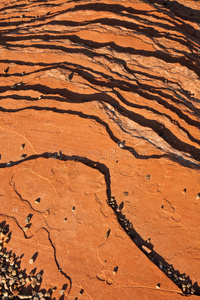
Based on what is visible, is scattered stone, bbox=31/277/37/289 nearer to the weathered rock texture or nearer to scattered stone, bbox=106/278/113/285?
the weathered rock texture

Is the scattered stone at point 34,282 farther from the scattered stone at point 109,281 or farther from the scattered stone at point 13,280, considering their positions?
the scattered stone at point 109,281

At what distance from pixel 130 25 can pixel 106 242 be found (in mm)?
4827

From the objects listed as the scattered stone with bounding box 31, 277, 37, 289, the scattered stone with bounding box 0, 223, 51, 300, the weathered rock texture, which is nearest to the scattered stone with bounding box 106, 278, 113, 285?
the weathered rock texture

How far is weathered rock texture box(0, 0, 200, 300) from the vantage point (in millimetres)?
3570

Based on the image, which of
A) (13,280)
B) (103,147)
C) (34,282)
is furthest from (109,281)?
(103,147)

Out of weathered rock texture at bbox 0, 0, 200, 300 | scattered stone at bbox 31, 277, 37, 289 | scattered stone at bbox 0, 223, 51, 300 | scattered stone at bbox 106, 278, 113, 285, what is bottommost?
scattered stone at bbox 0, 223, 51, 300

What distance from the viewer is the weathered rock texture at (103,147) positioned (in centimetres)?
357

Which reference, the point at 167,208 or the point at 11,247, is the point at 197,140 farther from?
the point at 11,247

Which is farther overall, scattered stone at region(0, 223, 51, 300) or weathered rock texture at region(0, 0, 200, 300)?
weathered rock texture at region(0, 0, 200, 300)

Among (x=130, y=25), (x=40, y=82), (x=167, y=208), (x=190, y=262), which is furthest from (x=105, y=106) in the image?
(x=190, y=262)

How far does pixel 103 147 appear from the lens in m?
4.38

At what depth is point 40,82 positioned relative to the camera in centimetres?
527

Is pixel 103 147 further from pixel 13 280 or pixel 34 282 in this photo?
pixel 13 280

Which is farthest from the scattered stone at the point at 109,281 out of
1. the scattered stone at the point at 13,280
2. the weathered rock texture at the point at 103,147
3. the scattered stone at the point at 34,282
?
the scattered stone at the point at 34,282
